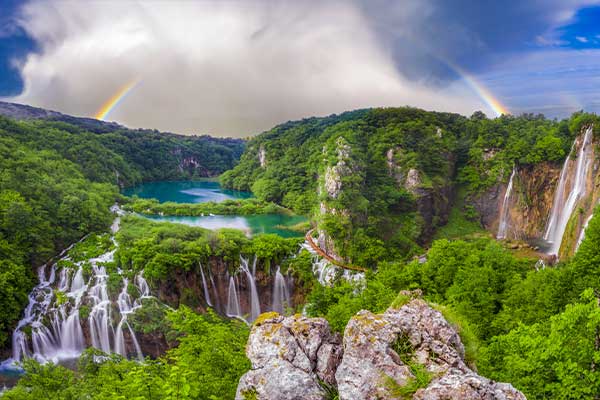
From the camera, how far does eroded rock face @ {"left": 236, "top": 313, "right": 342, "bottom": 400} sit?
218 inches

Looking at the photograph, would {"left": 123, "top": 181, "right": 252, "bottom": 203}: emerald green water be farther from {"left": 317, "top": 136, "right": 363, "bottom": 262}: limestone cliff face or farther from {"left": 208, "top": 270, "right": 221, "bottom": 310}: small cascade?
{"left": 208, "top": 270, "right": 221, "bottom": 310}: small cascade

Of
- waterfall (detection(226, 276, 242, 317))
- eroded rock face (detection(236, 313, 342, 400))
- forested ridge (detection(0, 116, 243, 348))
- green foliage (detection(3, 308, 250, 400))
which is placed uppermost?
forested ridge (detection(0, 116, 243, 348))

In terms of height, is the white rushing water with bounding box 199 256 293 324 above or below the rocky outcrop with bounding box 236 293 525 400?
below

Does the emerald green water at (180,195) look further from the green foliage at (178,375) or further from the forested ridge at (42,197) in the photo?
the green foliage at (178,375)

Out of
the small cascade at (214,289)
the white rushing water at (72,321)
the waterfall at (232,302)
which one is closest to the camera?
the white rushing water at (72,321)

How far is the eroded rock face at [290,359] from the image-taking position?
18.2 feet

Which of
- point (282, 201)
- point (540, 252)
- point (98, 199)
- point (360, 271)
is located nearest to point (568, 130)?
point (540, 252)

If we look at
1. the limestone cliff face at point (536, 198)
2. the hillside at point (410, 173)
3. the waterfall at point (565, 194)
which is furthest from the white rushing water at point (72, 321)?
the waterfall at point (565, 194)

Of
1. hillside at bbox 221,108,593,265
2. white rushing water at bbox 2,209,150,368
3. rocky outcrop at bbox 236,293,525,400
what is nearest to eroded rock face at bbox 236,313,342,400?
rocky outcrop at bbox 236,293,525,400

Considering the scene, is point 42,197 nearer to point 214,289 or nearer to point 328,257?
point 214,289

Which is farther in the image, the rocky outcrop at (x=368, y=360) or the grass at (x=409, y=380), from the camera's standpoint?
the grass at (x=409, y=380)

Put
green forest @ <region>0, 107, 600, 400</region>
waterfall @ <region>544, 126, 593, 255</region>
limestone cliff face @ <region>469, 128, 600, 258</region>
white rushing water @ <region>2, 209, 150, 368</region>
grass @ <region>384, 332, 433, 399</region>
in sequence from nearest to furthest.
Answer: grass @ <region>384, 332, 433, 399</region>
green forest @ <region>0, 107, 600, 400</region>
white rushing water @ <region>2, 209, 150, 368</region>
limestone cliff face @ <region>469, 128, 600, 258</region>
waterfall @ <region>544, 126, 593, 255</region>

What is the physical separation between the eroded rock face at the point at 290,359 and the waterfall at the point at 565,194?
36.3 m

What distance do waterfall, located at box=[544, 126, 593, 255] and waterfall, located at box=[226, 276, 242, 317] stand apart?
31261 millimetres
